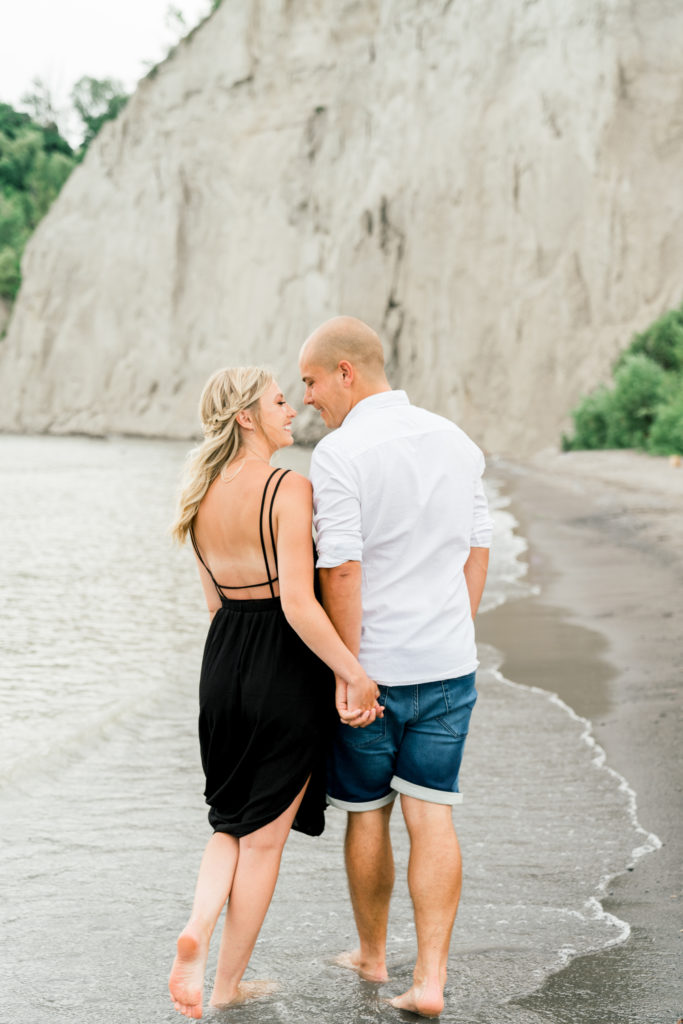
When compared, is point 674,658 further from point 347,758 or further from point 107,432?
point 107,432

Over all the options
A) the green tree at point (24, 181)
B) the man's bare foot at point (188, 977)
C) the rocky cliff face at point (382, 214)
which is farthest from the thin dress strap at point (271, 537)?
the green tree at point (24, 181)

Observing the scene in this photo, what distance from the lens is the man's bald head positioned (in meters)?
2.82

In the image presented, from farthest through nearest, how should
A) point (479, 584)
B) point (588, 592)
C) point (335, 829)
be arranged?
point (588, 592)
point (335, 829)
point (479, 584)

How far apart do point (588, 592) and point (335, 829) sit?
577cm

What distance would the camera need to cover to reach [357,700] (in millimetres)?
2645

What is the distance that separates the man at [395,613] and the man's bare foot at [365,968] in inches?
0.7

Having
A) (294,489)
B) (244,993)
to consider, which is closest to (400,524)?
(294,489)

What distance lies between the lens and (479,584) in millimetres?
3074

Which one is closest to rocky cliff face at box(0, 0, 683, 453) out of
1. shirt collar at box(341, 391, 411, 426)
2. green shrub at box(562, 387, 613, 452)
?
green shrub at box(562, 387, 613, 452)

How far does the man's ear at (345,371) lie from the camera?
283 cm

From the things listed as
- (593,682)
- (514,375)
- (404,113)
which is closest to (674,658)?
(593,682)

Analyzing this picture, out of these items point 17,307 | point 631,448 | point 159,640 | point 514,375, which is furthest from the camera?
point 17,307

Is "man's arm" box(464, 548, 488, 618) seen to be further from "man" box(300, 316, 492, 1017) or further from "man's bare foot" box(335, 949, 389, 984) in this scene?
"man's bare foot" box(335, 949, 389, 984)

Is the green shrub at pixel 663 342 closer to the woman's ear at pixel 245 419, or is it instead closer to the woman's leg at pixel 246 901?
the woman's ear at pixel 245 419
